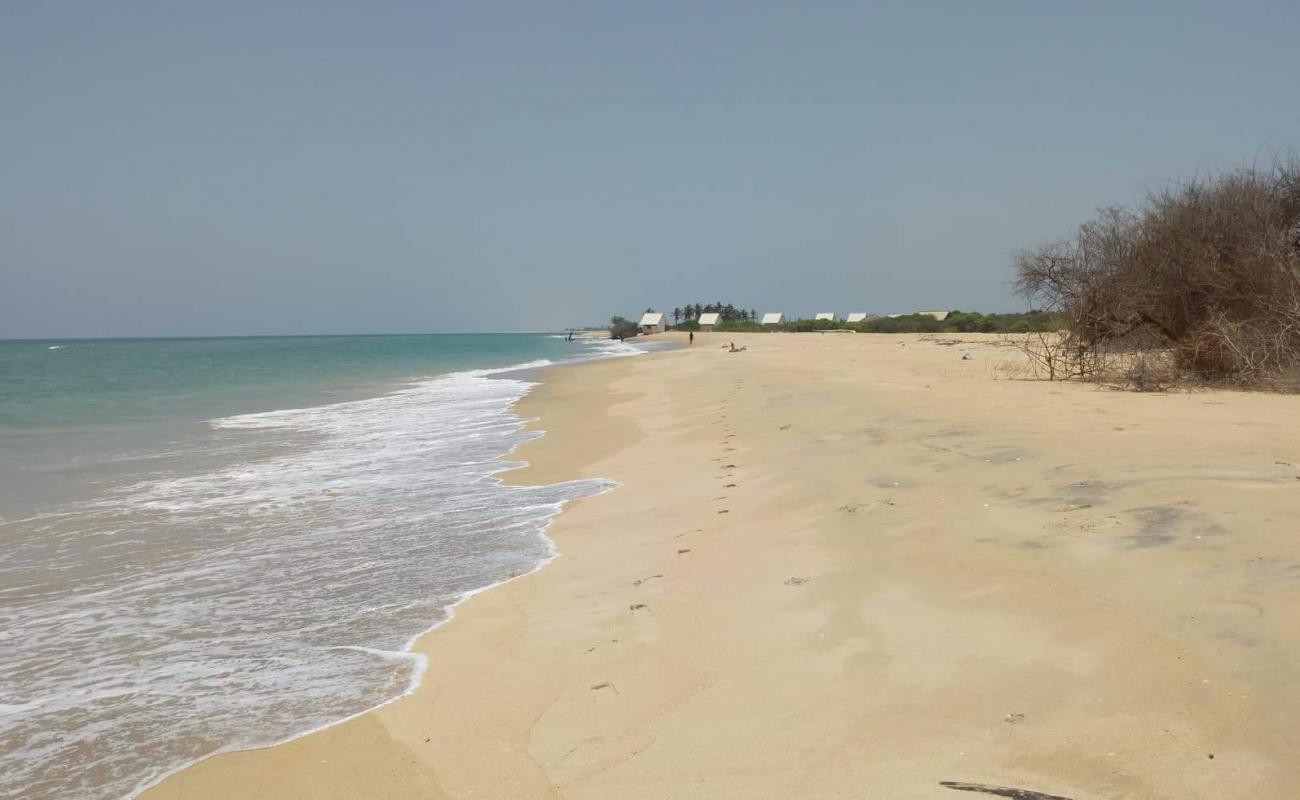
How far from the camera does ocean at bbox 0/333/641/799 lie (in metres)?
4.29

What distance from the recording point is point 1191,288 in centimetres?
1560

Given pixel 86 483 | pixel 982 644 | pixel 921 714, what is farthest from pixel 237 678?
pixel 86 483

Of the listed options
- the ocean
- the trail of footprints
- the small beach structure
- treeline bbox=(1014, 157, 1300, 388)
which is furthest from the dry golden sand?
the small beach structure

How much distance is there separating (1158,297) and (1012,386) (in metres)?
3.13

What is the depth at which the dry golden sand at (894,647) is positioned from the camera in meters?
3.17

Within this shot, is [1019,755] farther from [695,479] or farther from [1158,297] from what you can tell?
[1158,297]

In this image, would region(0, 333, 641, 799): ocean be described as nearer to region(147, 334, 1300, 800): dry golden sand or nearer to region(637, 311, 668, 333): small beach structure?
region(147, 334, 1300, 800): dry golden sand

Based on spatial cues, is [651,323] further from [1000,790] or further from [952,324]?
[1000,790]

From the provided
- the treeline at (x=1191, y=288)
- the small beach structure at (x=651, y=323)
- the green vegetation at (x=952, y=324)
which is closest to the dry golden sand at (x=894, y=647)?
the treeline at (x=1191, y=288)

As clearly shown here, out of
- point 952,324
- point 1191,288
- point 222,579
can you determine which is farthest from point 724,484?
point 952,324

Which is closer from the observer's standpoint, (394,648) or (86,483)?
(394,648)

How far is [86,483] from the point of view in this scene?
1195 centimetres

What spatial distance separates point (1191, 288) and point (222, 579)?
16.2 metres

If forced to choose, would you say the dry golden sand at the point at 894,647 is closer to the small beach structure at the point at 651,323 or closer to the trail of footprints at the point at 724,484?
the trail of footprints at the point at 724,484
